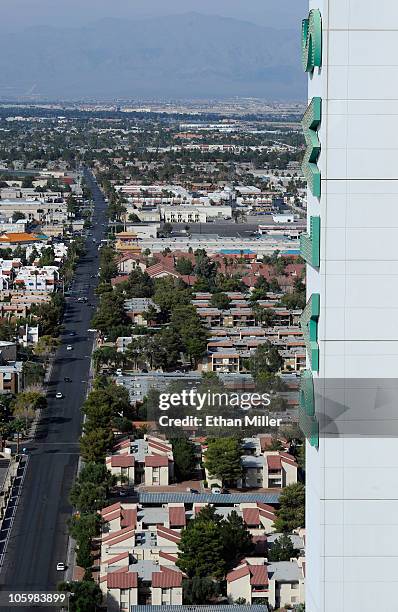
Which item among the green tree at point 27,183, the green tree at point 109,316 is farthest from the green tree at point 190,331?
the green tree at point 27,183

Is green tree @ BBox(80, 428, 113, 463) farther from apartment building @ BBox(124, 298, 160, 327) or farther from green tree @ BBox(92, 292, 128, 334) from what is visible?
apartment building @ BBox(124, 298, 160, 327)

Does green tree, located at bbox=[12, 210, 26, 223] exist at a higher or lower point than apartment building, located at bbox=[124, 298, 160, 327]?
higher

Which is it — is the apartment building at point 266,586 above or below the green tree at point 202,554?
below

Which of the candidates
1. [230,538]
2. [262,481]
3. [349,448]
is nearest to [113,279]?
[262,481]

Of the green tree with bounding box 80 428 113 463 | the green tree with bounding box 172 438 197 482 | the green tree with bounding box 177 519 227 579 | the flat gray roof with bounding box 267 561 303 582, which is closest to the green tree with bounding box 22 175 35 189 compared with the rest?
the green tree with bounding box 80 428 113 463

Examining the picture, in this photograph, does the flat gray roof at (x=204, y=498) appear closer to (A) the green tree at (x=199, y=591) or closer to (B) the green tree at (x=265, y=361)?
(A) the green tree at (x=199, y=591)
